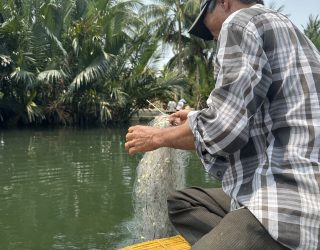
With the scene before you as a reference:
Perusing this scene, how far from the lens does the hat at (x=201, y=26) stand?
172 cm

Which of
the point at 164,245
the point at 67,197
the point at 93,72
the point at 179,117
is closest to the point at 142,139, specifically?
the point at 179,117

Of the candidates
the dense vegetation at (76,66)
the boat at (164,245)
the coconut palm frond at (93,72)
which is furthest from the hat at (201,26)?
the coconut palm frond at (93,72)

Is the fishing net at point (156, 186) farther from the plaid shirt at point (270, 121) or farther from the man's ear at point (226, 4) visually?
the plaid shirt at point (270, 121)

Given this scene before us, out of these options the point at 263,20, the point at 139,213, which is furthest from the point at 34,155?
the point at 263,20

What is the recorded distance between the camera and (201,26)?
181cm

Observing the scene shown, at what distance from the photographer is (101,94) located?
20.7 metres

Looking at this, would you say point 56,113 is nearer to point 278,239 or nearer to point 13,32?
point 13,32

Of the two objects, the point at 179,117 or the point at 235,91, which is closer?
the point at 235,91

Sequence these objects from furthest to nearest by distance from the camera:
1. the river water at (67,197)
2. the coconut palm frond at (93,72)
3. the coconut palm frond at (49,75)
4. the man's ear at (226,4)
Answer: the coconut palm frond at (93,72), the coconut palm frond at (49,75), the river water at (67,197), the man's ear at (226,4)

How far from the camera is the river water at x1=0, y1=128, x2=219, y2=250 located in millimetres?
4727

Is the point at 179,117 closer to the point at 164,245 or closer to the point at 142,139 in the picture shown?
the point at 142,139

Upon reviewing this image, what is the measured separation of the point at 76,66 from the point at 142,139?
19.0 m

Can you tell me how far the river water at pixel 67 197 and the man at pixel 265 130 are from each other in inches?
124

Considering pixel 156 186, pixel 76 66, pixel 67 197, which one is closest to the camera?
pixel 156 186
